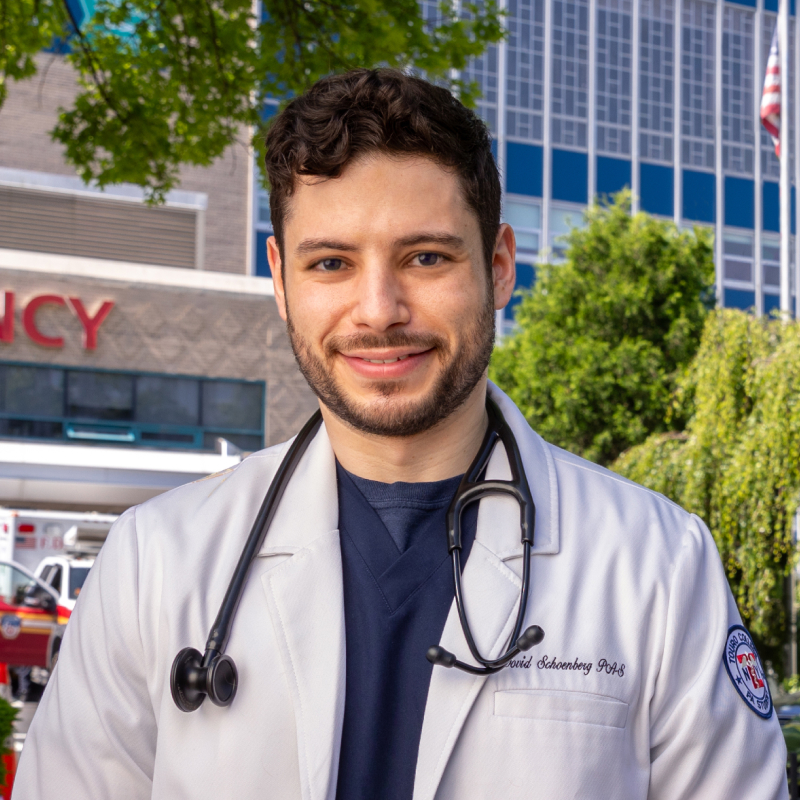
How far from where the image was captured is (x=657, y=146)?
32.6m

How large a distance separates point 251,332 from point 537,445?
23.3 meters

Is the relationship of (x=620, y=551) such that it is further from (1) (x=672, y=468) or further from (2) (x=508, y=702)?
(1) (x=672, y=468)

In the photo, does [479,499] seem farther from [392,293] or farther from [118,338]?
[118,338]

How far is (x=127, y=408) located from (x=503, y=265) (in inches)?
889

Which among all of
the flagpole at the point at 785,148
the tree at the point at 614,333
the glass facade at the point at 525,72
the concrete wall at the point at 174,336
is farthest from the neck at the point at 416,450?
the glass facade at the point at 525,72

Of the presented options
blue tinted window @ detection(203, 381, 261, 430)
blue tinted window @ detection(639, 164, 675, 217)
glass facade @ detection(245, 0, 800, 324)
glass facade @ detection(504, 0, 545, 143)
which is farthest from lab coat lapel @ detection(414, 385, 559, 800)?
blue tinted window @ detection(639, 164, 675, 217)

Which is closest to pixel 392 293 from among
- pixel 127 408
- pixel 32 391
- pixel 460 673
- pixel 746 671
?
pixel 460 673

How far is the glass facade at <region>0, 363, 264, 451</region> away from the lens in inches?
905

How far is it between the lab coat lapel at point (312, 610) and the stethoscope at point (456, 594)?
0.04 m

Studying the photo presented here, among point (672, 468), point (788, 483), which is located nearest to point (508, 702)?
point (788, 483)

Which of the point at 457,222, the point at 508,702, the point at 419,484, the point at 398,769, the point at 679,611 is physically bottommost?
the point at 398,769

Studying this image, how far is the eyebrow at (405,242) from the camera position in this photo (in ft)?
6.75

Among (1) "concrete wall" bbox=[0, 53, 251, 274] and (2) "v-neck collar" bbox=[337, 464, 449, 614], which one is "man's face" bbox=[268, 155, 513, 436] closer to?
(2) "v-neck collar" bbox=[337, 464, 449, 614]

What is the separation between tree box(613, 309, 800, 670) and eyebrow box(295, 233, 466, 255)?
34.2ft
